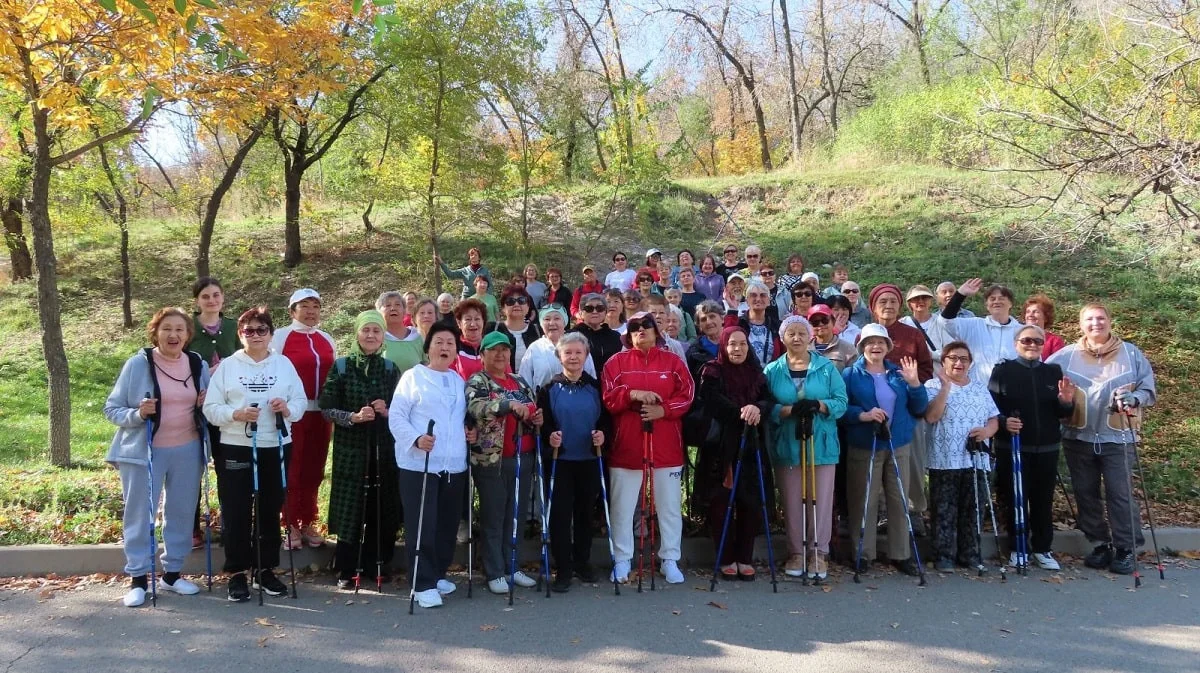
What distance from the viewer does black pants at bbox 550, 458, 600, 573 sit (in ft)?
18.0

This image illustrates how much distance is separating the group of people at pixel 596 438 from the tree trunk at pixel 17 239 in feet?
38.9

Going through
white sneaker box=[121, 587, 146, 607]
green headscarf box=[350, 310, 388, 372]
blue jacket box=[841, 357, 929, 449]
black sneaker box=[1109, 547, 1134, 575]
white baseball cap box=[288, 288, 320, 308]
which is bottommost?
black sneaker box=[1109, 547, 1134, 575]

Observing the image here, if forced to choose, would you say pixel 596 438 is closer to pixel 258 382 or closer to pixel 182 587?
pixel 258 382

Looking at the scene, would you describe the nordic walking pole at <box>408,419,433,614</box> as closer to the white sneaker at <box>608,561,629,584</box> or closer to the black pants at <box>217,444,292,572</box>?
the black pants at <box>217,444,292,572</box>

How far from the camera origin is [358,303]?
15.2 metres

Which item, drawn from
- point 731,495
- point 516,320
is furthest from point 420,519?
point 731,495

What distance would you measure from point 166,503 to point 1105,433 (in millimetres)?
7075

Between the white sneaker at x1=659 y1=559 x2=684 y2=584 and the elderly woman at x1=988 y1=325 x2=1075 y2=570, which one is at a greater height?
the elderly woman at x1=988 y1=325 x2=1075 y2=570

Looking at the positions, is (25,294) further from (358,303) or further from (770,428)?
(770,428)

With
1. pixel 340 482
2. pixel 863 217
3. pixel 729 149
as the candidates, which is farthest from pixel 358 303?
pixel 729 149

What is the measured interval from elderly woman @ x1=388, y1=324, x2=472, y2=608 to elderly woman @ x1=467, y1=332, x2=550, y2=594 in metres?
0.15

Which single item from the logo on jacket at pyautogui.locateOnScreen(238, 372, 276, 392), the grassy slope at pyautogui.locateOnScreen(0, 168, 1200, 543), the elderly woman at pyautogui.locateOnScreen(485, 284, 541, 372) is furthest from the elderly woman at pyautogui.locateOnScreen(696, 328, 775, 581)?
the grassy slope at pyautogui.locateOnScreen(0, 168, 1200, 543)

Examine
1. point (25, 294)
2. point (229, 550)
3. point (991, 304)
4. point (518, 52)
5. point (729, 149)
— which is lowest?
point (229, 550)

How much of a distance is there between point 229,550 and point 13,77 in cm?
453
